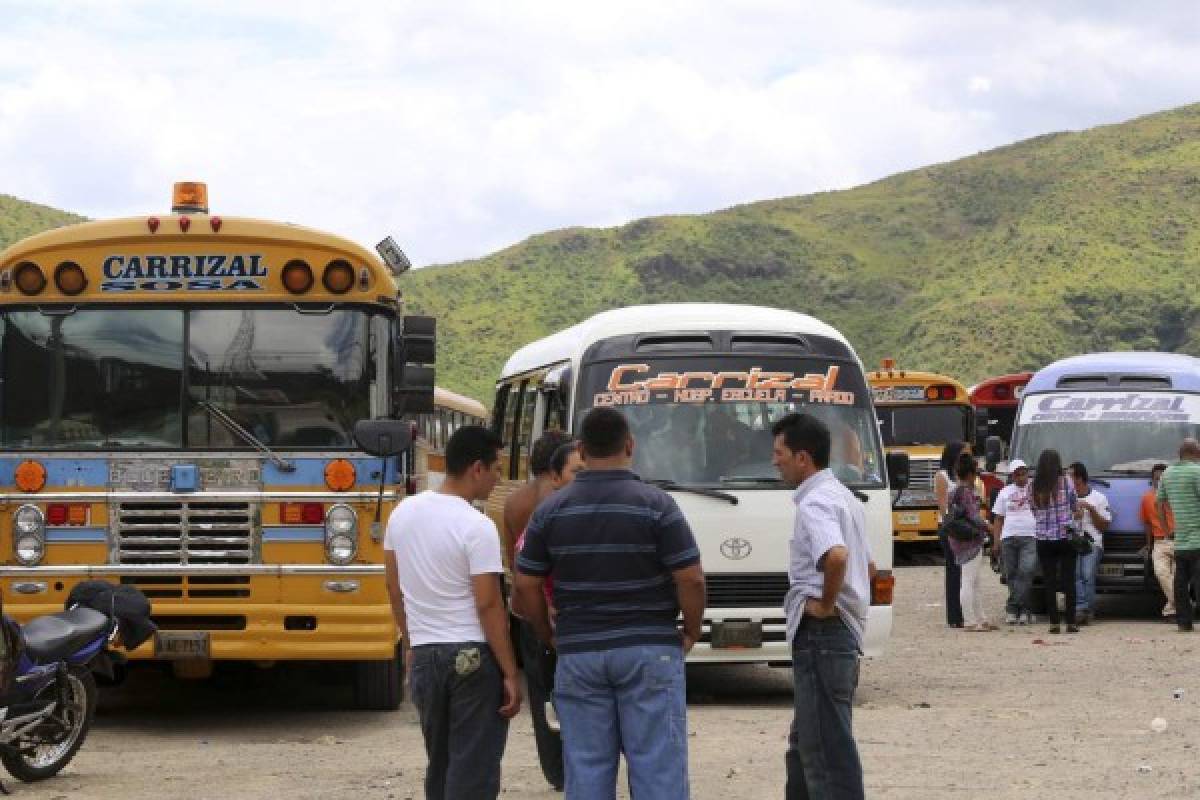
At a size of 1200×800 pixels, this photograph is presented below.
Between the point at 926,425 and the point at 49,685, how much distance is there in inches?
895

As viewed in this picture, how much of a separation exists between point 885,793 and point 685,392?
14.9 feet

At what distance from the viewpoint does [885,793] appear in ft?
33.1

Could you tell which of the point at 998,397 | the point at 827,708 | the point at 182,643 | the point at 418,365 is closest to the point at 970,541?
the point at 418,365

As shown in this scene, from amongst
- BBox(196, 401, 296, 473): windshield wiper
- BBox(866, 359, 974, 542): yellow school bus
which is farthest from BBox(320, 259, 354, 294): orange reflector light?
BBox(866, 359, 974, 542): yellow school bus

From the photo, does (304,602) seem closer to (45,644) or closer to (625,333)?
(45,644)

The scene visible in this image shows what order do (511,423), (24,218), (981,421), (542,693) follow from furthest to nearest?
1. (24,218)
2. (981,421)
3. (511,423)
4. (542,693)

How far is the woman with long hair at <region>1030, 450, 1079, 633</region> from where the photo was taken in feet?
64.4

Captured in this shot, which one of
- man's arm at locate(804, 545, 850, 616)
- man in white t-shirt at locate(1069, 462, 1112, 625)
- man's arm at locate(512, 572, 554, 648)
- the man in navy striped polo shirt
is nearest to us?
the man in navy striped polo shirt

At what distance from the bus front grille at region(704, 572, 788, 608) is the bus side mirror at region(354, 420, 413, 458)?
101 inches

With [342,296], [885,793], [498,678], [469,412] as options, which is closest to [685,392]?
[342,296]

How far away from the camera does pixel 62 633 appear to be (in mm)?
10852

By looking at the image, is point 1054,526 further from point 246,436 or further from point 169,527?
point 169,527

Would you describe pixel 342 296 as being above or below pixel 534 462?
above

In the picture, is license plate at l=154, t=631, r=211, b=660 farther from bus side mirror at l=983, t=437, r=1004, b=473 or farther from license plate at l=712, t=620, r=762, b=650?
bus side mirror at l=983, t=437, r=1004, b=473
